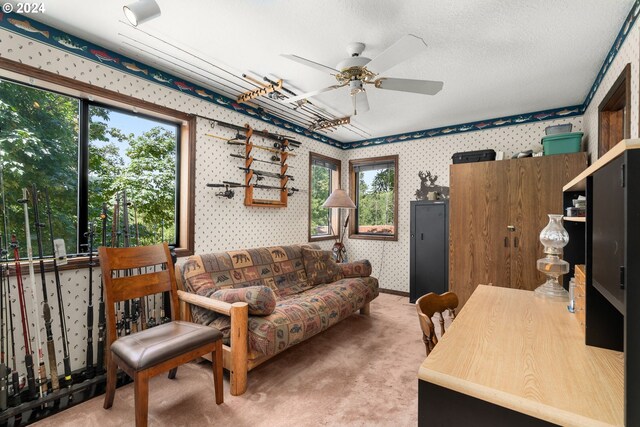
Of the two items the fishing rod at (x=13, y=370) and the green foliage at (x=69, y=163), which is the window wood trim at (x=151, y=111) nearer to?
the green foliage at (x=69, y=163)

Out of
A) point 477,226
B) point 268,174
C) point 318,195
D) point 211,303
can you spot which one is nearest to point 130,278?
point 211,303

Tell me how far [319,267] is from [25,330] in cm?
256

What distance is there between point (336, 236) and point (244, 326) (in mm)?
3322

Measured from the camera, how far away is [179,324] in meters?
2.05

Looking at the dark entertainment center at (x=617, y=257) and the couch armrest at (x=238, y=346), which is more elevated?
the dark entertainment center at (x=617, y=257)

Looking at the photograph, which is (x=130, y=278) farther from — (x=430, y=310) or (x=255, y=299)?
(x=430, y=310)

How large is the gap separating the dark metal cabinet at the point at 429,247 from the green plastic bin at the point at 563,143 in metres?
1.29

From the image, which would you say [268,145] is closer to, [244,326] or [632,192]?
[244,326]

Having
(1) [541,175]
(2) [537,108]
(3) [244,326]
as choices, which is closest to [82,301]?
(3) [244,326]

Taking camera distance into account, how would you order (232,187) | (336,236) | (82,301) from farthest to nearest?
1. (336,236)
2. (232,187)
3. (82,301)

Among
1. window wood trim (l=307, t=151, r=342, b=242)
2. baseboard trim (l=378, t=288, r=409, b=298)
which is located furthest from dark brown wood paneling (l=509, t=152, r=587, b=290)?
window wood trim (l=307, t=151, r=342, b=242)

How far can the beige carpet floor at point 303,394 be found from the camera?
5.91ft

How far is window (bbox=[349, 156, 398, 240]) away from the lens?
4.95 meters

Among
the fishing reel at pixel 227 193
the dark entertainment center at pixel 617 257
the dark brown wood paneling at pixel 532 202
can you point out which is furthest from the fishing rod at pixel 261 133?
the dark entertainment center at pixel 617 257
